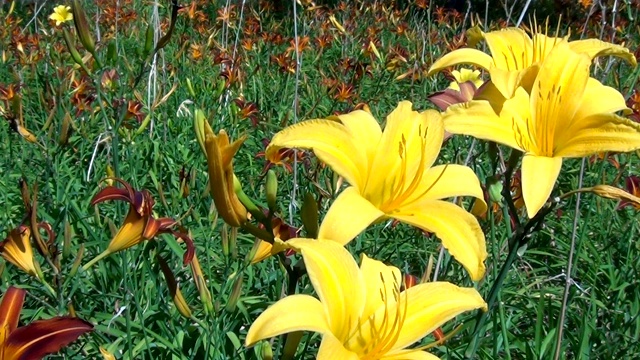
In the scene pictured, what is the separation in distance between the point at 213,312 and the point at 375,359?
0.51 meters

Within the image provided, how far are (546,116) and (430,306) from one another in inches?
14.1

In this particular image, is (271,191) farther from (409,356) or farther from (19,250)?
(19,250)

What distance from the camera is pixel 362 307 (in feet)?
2.87

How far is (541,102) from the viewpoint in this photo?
3.40 feet

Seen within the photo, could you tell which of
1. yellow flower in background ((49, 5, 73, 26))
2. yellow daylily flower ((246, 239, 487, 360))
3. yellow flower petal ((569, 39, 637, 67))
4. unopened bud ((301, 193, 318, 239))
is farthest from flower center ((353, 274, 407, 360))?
yellow flower in background ((49, 5, 73, 26))

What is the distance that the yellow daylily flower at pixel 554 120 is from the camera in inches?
38.0

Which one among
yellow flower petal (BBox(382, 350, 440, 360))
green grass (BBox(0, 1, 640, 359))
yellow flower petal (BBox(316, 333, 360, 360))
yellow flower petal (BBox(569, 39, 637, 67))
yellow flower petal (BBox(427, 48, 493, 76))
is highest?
yellow flower petal (BBox(569, 39, 637, 67))

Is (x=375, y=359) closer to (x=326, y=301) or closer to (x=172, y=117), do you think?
(x=326, y=301)

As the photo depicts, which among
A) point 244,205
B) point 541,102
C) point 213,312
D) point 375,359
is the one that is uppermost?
point 541,102

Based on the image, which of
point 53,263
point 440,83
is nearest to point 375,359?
point 53,263

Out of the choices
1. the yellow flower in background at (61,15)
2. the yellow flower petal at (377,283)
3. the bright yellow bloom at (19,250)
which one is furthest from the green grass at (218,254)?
the yellow flower in background at (61,15)

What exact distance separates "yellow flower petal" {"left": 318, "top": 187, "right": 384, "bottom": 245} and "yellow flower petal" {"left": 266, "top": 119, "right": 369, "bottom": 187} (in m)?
0.06

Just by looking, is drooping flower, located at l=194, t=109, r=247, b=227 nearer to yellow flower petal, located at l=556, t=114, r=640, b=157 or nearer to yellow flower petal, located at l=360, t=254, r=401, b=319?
yellow flower petal, located at l=360, t=254, r=401, b=319

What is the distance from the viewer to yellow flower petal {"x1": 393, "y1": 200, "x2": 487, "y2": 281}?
0.87 meters
